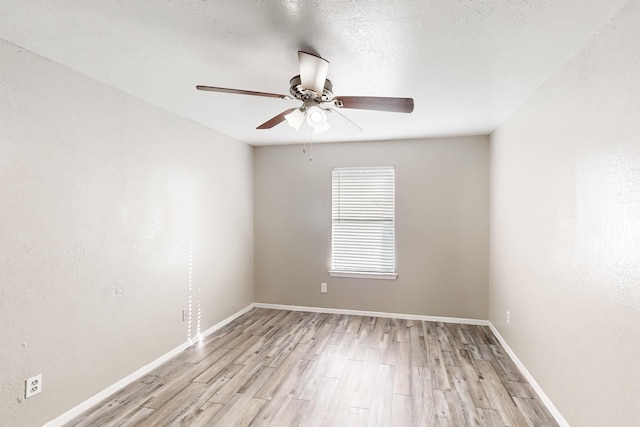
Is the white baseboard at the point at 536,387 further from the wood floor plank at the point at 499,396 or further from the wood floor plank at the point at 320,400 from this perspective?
the wood floor plank at the point at 320,400

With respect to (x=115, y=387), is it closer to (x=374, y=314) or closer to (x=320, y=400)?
(x=320, y=400)

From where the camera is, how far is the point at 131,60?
219 centimetres

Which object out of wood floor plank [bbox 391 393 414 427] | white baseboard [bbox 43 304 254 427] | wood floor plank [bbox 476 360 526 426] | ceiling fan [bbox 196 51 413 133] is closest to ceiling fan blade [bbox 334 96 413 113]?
ceiling fan [bbox 196 51 413 133]

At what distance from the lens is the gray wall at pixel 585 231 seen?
157 centimetres

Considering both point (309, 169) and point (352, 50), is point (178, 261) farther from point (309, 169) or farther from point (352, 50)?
point (352, 50)

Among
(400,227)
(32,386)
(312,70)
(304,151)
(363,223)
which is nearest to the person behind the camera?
(312,70)

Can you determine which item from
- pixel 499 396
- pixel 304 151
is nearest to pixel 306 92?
pixel 304 151

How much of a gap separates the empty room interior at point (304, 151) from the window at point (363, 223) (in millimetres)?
488

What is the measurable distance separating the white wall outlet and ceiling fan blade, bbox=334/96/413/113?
258 cm

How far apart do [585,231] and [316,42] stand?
6.27 feet

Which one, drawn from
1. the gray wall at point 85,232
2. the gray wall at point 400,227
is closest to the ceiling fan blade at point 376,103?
the gray wall at point 85,232

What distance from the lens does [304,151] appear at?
9.52 ft

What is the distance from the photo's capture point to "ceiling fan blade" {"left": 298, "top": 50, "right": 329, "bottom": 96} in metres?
1.77

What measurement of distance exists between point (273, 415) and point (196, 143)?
277 cm
